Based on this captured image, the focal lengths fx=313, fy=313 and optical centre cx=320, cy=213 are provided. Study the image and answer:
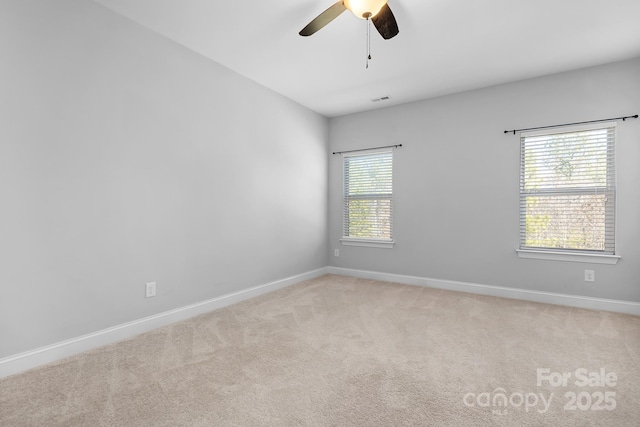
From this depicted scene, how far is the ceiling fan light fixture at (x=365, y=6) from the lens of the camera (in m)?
1.94

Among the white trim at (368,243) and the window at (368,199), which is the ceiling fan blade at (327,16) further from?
the white trim at (368,243)

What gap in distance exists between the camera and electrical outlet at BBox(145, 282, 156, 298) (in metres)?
2.71

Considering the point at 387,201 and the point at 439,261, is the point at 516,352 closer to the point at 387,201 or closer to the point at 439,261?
the point at 439,261

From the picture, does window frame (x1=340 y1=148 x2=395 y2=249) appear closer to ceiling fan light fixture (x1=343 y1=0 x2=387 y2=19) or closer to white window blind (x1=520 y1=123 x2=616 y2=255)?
white window blind (x1=520 y1=123 x2=616 y2=255)

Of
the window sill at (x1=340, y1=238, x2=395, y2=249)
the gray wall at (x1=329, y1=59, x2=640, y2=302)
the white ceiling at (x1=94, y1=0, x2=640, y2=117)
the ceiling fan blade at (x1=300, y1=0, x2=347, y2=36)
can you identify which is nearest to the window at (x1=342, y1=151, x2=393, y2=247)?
the window sill at (x1=340, y1=238, x2=395, y2=249)

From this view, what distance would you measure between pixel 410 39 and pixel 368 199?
2.39 metres

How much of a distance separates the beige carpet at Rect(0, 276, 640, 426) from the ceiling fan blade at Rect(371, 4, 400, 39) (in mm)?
2320

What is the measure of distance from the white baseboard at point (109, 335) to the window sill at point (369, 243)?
1675mm

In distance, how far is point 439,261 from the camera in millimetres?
4188

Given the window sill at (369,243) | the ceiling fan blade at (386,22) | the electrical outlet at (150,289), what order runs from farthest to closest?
the window sill at (369,243) < the electrical outlet at (150,289) < the ceiling fan blade at (386,22)

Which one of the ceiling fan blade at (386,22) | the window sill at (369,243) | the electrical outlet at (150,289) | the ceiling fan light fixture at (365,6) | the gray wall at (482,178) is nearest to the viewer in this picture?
the ceiling fan light fixture at (365,6)

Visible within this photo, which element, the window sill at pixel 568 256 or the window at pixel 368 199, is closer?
the window sill at pixel 568 256

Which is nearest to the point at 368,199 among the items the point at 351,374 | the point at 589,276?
the point at 589,276

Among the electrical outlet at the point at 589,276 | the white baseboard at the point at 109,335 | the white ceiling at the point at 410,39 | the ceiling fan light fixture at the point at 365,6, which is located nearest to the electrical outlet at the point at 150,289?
the white baseboard at the point at 109,335
